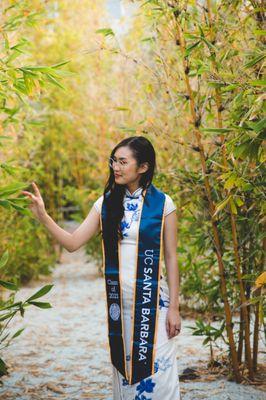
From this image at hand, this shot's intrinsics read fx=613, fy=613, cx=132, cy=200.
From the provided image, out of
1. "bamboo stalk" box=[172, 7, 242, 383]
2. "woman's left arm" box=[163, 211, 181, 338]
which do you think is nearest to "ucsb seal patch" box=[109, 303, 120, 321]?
"woman's left arm" box=[163, 211, 181, 338]

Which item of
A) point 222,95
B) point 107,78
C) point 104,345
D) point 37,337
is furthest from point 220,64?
point 107,78

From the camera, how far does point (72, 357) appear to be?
4.53m

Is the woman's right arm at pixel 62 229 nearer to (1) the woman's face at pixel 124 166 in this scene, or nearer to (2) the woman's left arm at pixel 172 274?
(1) the woman's face at pixel 124 166

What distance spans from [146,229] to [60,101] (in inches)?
318

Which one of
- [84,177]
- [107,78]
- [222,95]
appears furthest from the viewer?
[84,177]

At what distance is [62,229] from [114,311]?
41cm

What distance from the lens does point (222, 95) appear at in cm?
315

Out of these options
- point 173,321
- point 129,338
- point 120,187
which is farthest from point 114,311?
point 120,187

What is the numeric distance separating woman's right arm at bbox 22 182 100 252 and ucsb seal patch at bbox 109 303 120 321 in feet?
0.94

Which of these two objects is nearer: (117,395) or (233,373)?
(117,395)

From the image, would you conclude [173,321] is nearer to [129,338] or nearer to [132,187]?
[129,338]

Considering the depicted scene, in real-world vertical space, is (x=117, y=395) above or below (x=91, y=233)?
below

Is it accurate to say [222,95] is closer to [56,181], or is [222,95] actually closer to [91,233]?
[91,233]

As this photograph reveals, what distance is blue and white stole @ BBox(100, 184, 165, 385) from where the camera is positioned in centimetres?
250
